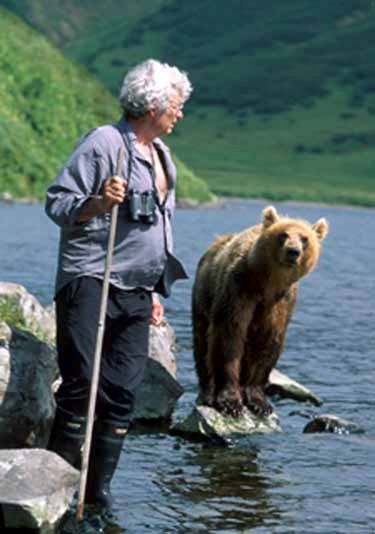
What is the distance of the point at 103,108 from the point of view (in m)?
112

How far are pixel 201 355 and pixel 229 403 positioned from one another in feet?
3.18

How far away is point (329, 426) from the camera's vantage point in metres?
14.0

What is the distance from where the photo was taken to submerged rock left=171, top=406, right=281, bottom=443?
13.1 meters

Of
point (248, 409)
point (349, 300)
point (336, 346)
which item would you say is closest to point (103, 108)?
point (349, 300)

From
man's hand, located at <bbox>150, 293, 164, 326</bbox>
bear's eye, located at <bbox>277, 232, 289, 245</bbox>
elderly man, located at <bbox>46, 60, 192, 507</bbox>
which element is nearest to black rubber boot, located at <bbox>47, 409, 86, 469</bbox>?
elderly man, located at <bbox>46, 60, 192, 507</bbox>

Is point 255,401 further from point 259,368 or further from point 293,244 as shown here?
point 293,244

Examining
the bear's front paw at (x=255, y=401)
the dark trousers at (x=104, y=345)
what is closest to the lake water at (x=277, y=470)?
the bear's front paw at (x=255, y=401)

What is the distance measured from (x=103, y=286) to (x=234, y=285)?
4.65 metres

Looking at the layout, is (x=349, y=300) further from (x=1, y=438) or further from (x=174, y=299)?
(x=1, y=438)

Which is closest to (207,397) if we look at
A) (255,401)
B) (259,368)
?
(255,401)

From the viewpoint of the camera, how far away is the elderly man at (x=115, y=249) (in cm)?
911

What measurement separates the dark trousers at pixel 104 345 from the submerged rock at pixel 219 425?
3.61m

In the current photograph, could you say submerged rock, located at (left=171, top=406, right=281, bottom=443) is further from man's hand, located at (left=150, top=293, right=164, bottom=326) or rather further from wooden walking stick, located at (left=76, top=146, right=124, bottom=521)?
wooden walking stick, located at (left=76, top=146, right=124, bottom=521)

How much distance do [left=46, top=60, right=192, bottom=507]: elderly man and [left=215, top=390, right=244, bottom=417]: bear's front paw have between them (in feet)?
13.9
